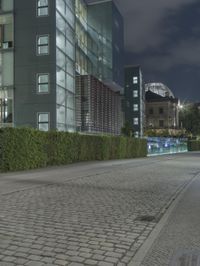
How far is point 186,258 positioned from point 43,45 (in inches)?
1118

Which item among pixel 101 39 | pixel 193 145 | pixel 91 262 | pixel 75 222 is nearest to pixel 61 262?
pixel 91 262

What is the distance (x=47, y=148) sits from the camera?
75.7 feet

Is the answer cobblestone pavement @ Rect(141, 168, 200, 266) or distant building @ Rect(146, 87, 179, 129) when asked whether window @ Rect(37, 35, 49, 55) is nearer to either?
cobblestone pavement @ Rect(141, 168, 200, 266)

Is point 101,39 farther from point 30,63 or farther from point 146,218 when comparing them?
point 146,218

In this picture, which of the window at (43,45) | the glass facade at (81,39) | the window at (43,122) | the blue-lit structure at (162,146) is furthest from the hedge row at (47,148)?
the blue-lit structure at (162,146)

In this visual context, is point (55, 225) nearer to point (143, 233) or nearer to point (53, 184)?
point (143, 233)

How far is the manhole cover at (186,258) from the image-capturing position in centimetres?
537

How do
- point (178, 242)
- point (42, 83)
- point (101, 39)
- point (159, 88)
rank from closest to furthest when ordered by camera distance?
1. point (178, 242)
2. point (42, 83)
3. point (101, 39)
4. point (159, 88)

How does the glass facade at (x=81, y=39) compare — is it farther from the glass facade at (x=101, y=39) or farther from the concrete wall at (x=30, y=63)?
the concrete wall at (x=30, y=63)

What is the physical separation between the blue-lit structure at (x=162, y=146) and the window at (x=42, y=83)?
21.0m

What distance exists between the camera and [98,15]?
4256 centimetres

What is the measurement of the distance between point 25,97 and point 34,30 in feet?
17.4

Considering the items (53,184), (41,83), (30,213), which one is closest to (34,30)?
(41,83)

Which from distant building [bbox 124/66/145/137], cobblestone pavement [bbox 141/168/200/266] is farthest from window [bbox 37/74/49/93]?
distant building [bbox 124/66/145/137]
